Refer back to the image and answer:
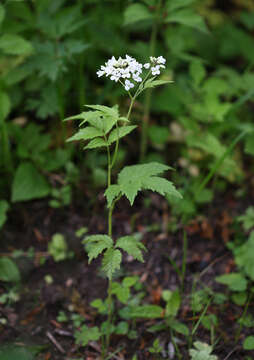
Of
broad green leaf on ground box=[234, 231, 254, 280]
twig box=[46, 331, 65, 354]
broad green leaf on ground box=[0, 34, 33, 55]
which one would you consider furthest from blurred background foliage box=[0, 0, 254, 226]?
twig box=[46, 331, 65, 354]

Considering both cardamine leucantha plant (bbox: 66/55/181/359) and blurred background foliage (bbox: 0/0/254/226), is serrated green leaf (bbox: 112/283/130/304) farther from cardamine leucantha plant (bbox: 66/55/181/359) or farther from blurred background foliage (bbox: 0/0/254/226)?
blurred background foliage (bbox: 0/0/254/226)

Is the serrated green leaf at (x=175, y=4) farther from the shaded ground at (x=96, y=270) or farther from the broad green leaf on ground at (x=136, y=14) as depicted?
the shaded ground at (x=96, y=270)

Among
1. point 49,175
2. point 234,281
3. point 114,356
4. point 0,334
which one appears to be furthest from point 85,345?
point 49,175

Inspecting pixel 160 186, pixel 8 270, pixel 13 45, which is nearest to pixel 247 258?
pixel 160 186

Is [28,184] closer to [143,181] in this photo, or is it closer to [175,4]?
[143,181]

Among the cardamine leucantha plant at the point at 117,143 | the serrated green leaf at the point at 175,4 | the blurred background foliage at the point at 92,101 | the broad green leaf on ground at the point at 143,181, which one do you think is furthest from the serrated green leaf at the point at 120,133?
the serrated green leaf at the point at 175,4

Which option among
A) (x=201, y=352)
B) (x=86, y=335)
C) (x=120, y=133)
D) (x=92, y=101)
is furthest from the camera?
(x=92, y=101)
